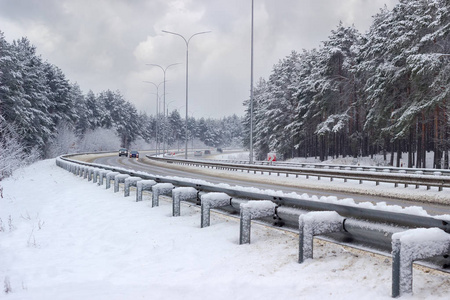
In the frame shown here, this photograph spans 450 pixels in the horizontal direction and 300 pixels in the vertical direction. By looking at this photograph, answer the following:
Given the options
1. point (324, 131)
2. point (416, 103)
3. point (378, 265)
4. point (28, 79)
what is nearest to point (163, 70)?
point (28, 79)

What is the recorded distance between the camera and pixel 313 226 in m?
4.80

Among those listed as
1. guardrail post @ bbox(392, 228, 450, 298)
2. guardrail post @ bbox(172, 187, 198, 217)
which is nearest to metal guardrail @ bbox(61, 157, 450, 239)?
guardrail post @ bbox(392, 228, 450, 298)

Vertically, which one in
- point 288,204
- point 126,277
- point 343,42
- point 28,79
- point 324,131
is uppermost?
point 343,42

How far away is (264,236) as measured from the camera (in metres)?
6.32

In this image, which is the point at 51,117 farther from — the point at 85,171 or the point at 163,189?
the point at 163,189

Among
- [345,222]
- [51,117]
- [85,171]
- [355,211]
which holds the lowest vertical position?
[85,171]

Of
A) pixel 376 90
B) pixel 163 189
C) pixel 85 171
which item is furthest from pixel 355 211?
pixel 376 90

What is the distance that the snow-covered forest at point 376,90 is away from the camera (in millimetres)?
27891

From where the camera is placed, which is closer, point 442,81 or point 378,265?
point 378,265

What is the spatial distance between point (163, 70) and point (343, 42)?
24.3m

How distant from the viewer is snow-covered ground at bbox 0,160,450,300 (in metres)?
4.20

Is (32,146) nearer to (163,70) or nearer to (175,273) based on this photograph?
(163,70)

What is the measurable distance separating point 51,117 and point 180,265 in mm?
67849

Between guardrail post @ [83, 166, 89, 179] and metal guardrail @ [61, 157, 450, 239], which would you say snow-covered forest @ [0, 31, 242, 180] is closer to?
guardrail post @ [83, 166, 89, 179]
